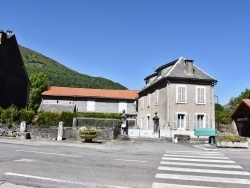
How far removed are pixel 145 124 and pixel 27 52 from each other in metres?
123

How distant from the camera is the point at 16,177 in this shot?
7.22 metres

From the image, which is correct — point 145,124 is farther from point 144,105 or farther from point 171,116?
point 171,116

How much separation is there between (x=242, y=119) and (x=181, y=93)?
672 cm

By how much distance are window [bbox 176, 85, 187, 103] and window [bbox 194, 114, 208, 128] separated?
2.13 meters

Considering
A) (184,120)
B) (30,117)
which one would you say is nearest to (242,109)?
(184,120)

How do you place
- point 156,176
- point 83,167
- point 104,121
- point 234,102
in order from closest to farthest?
point 156,176 < point 83,167 < point 104,121 < point 234,102

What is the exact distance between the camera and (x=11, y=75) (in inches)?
1330

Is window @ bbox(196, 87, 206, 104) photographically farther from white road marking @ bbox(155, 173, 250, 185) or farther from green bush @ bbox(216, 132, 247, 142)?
white road marking @ bbox(155, 173, 250, 185)

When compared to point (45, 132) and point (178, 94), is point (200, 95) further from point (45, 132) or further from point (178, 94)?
point (45, 132)

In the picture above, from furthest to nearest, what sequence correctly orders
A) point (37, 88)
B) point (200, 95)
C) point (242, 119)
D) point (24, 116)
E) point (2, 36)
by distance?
point (37, 88) < point (2, 36) < point (200, 95) < point (242, 119) < point (24, 116)

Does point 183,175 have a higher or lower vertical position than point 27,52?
lower

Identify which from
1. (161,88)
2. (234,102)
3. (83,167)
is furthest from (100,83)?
(83,167)

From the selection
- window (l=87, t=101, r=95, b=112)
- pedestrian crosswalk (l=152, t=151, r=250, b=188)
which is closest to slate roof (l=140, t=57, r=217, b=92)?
window (l=87, t=101, r=95, b=112)

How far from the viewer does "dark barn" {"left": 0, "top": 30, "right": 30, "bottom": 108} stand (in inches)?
1256
